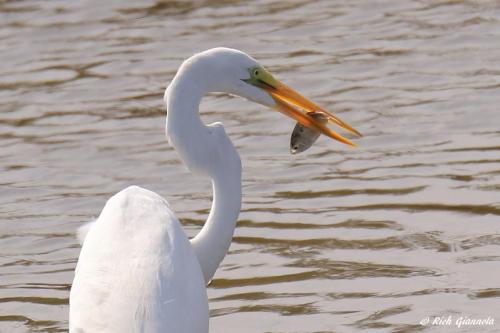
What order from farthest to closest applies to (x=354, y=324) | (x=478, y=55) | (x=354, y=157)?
(x=478, y=55) < (x=354, y=157) < (x=354, y=324)

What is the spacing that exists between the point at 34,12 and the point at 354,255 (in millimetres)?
Result: 6160

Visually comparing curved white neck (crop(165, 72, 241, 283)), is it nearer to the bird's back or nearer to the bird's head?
the bird's head

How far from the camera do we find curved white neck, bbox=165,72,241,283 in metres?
5.68

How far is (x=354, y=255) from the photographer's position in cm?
684

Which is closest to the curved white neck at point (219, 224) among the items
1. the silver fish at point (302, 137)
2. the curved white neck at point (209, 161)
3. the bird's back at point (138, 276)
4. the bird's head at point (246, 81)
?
the curved white neck at point (209, 161)

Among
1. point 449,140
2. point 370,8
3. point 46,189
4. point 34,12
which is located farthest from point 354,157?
point 34,12

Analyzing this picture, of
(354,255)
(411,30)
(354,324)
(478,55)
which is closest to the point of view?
(354,324)

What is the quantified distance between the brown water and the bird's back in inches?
34.6

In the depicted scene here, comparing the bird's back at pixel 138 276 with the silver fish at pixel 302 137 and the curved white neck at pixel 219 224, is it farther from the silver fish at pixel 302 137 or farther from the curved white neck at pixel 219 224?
the silver fish at pixel 302 137

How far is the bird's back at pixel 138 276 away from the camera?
479 cm

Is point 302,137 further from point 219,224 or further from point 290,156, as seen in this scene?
point 290,156

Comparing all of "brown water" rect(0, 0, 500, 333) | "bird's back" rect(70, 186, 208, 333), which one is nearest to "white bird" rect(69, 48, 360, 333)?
"bird's back" rect(70, 186, 208, 333)

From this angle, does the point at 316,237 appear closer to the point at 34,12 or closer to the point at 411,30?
the point at 411,30

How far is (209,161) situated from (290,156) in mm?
2707
